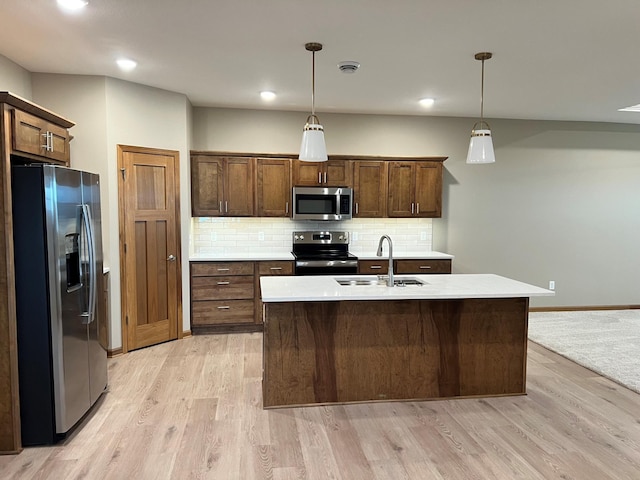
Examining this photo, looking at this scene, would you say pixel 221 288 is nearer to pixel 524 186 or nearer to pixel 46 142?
pixel 46 142

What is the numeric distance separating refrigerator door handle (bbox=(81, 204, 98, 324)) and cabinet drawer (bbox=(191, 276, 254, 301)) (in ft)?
5.85

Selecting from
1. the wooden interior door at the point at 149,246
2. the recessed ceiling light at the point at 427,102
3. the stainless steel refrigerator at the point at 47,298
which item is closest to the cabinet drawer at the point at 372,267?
the recessed ceiling light at the point at 427,102

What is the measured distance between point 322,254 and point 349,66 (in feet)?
7.86

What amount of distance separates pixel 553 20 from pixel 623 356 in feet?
10.5

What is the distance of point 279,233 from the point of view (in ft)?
17.9

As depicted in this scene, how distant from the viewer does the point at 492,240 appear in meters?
5.83

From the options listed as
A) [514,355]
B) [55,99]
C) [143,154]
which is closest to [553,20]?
[514,355]

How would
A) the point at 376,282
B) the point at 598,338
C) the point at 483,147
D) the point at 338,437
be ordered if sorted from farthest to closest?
the point at 598,338, the point at 376,282, the point at 483,147, the point at 338,437

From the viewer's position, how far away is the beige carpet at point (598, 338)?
12.8 feet

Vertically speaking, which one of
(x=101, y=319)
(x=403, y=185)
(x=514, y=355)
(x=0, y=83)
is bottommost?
(x=514, y=355)

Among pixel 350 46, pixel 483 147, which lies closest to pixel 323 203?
pixel 350 46

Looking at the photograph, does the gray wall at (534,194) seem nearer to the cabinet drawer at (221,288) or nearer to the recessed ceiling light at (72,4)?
the cabinet drawer at (221,288)

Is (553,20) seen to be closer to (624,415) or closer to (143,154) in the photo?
(624,415)

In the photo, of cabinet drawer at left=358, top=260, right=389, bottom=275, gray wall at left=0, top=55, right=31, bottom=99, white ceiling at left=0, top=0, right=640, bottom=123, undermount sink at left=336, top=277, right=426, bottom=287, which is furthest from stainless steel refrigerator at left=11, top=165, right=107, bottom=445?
cabinet drawer at left=358, top=260, right=389, bottom=275
